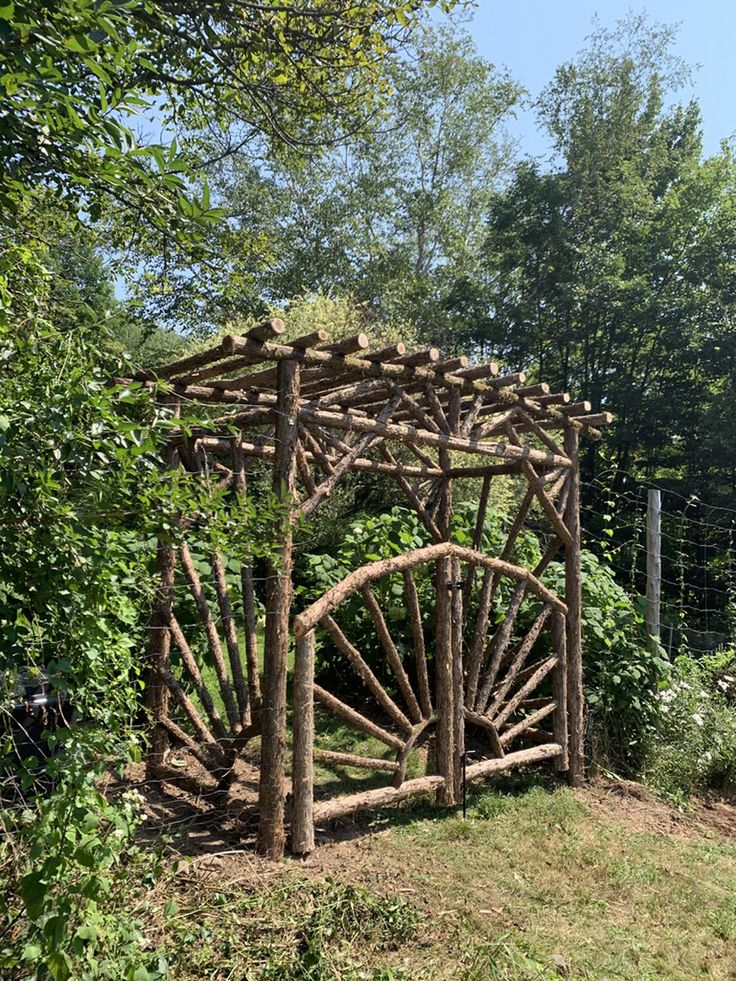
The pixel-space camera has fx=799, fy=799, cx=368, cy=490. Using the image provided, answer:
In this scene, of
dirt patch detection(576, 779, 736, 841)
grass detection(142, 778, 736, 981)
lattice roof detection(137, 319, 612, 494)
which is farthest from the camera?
dirt patch detection(576, 779, 736, 841)

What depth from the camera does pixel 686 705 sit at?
21.5ft

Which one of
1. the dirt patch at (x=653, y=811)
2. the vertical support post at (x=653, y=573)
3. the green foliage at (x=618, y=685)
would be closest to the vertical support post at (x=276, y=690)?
the dirt patch at (x=653, y=811)

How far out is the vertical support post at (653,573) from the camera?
681 cm

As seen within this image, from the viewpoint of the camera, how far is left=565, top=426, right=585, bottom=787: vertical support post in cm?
609

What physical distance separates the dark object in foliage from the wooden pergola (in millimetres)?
880

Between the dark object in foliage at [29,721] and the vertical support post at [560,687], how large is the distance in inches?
145

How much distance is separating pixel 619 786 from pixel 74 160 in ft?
18.4

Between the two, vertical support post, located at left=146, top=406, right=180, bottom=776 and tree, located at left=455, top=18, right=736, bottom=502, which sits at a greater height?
tree, located at left=455, top=18, right=736, bottom=502

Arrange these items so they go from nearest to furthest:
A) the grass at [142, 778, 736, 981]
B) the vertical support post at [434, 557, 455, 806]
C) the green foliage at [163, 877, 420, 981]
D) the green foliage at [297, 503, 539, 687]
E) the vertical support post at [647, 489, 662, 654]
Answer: the green foliage at [163, 877, 420, 981] < the grass at [142, 778, 736, 981] < the vertical support post at [434, 557, 455, 806] < the green foliage at [297, 503, 539, 687] < the vertical support post at [647, 489, 662, 654]

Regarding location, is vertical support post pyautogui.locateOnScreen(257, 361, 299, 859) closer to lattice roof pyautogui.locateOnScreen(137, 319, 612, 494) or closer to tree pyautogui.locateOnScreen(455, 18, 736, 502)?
lattice roof pyautogui.locateOnScreen(137, 319, 612, 494)

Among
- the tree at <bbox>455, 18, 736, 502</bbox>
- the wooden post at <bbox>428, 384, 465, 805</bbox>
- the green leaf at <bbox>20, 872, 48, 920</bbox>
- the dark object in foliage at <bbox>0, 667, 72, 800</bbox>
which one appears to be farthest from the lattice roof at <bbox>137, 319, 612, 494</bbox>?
the tree at <bbox>455, 18, 736, 502</bbox>

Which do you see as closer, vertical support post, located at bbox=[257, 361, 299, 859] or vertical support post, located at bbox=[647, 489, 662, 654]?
vertical support post, located at bbox=[257, 361, 299, 859]

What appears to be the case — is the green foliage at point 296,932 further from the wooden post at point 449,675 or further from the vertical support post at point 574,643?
the vertical support post at point 574,643

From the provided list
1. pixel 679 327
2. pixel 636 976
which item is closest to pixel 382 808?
pixel 636 976
